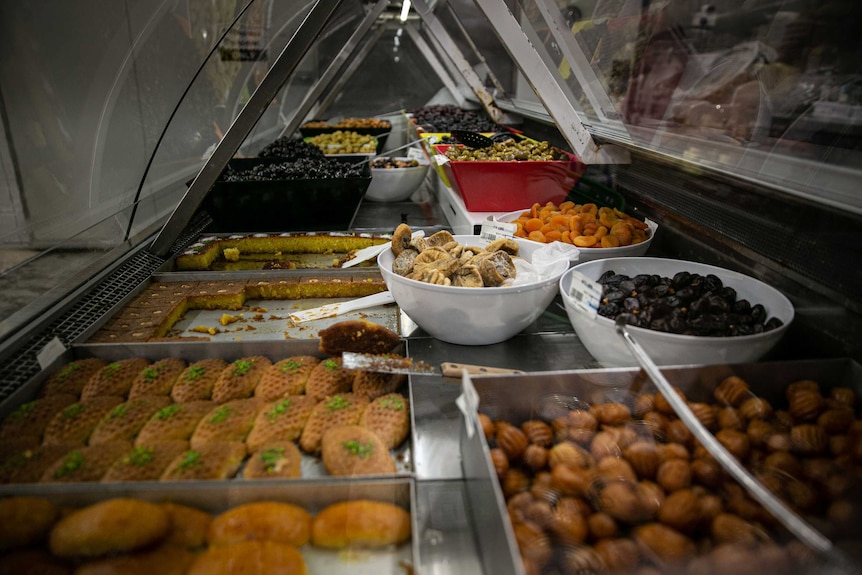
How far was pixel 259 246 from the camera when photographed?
2445mm

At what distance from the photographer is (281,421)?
1173 millimetres

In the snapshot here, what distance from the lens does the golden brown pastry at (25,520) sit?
0.83 metres

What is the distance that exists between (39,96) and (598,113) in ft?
9.69

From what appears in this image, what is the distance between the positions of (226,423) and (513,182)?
67.4 inches

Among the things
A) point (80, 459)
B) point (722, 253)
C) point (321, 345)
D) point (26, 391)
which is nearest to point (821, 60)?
point (722, 253)

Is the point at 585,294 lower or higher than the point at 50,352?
higher

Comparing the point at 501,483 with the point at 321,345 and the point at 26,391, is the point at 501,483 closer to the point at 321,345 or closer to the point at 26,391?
the point at 321,345

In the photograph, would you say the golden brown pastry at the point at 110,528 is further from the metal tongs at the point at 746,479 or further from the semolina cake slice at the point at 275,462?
the metal tongs at the point at 746,479

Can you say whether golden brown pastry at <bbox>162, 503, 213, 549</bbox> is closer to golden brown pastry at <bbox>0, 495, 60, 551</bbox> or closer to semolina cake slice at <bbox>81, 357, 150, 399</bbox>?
golden brown pastry at <bbox>0, 495, 60, 551</bbox>

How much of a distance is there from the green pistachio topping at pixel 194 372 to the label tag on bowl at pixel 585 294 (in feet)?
3.27

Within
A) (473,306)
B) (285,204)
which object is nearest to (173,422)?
(473,306)

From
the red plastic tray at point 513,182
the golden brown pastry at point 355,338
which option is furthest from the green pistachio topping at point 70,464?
the red plastic tray at point 513,182

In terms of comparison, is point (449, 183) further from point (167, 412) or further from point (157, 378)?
point (167, 412)

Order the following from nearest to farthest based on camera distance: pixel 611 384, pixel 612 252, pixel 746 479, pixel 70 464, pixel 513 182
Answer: pixel 746 479 < pixel 70 464 < pixel 611 384 < pixel 612 252 < pixel 513 182
